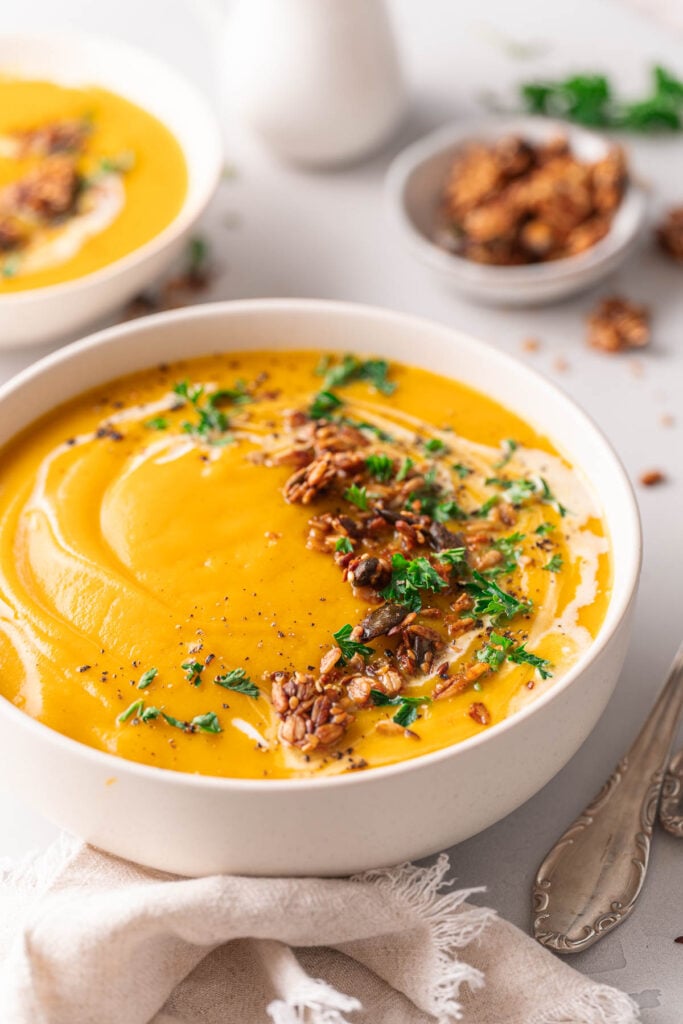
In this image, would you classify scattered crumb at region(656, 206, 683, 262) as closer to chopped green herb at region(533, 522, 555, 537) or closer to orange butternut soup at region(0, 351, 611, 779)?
orange butternut soup at region(0, 351, 611, 779)

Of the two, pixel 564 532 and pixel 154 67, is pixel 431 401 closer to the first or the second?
pixel 564 532

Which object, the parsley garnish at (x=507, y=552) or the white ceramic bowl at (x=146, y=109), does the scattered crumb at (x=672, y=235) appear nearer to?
the white ceramic bowl at (x=146, y=109)

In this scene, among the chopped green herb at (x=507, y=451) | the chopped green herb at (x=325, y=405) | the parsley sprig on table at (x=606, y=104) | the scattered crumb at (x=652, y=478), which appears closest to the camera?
the chopped green herb at (x=507, y=451)

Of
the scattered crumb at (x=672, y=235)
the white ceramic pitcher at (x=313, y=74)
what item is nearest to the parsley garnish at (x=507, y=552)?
the scattered crumb at (x=672, y=235)

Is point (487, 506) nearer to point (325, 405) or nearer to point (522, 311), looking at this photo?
point (325, 405)

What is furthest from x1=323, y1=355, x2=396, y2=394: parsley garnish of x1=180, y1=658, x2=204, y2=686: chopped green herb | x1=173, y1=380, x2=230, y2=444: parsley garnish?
x1=180, y1=658, x2=204, y2=686: chopped green herb
